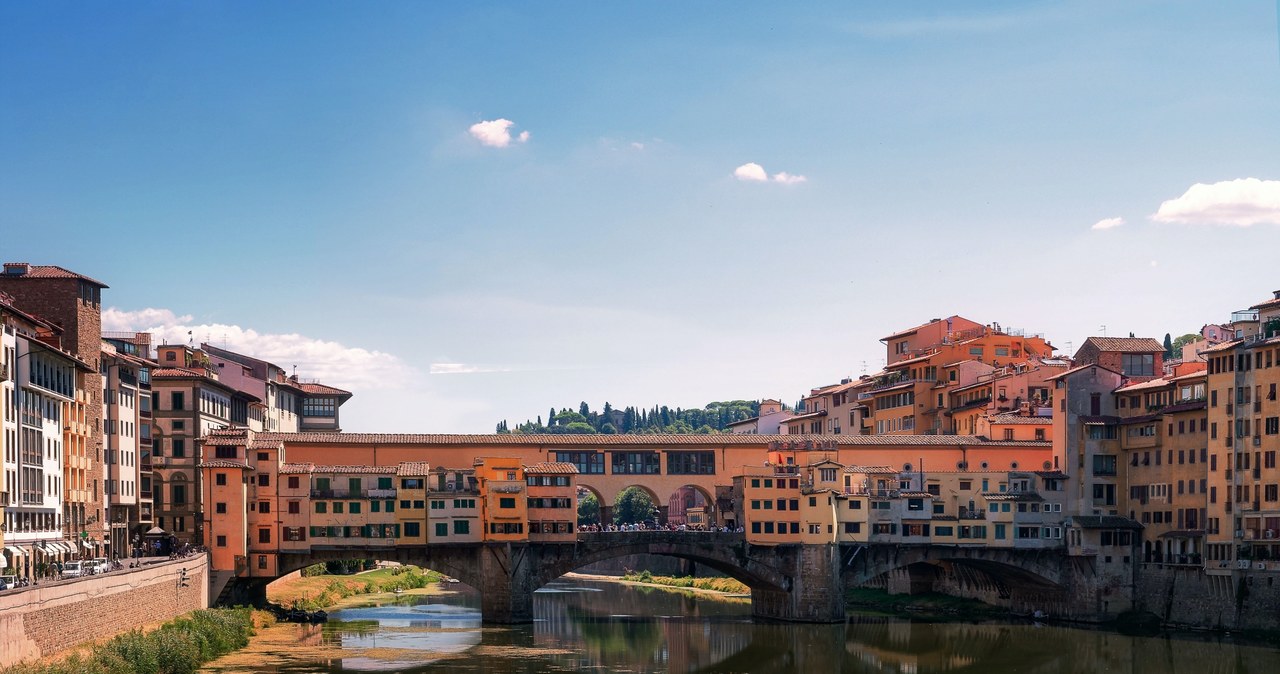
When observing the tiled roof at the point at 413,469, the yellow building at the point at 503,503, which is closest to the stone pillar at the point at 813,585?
the yellow building at the point at 503,503

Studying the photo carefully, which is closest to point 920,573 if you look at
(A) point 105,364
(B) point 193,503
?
(B) point 193,503

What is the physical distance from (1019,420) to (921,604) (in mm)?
12884

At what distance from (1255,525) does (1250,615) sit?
4.34 m

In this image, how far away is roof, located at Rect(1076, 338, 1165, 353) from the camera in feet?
316

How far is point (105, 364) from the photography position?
8656cm

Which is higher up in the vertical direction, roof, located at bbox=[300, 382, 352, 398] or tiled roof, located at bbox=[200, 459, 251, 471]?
roof, located at bbox=[300, 382, 352, 398]

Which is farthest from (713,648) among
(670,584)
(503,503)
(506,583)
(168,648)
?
(670,584)

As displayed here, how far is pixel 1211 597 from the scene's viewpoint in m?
83.4

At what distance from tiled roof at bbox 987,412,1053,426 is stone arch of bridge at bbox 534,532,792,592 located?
66.5ft

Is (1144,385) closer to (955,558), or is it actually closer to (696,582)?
(955,558)

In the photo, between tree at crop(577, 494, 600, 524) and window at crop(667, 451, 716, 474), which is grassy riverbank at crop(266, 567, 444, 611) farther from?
tree at crop(577, 494, 600, 524)

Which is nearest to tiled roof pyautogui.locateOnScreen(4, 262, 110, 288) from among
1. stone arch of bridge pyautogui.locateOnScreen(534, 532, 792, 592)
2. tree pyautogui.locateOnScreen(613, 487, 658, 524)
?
stone arch of bridge pyautogui.locateOnScreen(534, 532, 792, 592)

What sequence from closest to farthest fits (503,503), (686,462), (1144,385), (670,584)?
(503,503)
(1144,385)
(686,462)
(670,584)

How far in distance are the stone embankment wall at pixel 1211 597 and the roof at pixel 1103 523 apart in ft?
Result: 8.02
